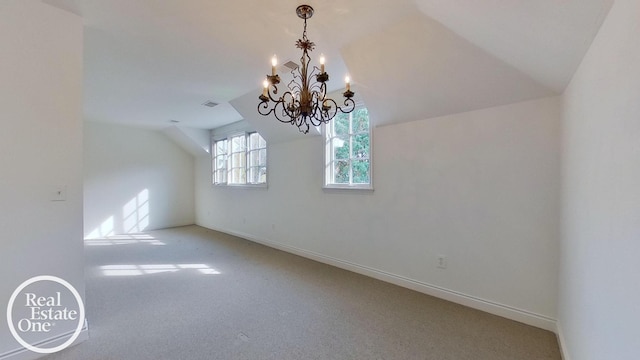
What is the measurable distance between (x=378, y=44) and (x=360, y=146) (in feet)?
4.79

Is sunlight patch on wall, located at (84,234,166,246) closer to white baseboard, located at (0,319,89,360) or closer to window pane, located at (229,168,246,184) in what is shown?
window pane, located at (229,168,246,184)

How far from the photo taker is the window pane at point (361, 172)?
11.8 ft

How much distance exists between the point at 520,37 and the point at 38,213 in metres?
3.38

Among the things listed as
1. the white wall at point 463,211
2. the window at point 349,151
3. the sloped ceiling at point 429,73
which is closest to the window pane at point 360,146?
the window at point 349,151

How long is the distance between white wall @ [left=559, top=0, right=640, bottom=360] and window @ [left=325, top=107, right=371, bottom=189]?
82.2 inches

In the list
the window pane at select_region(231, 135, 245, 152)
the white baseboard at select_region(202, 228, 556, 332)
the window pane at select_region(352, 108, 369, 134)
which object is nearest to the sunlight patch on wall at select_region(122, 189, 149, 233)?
the window pane at select_region(231, 135, 245, 152)

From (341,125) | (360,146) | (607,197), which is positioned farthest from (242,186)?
(607,197)

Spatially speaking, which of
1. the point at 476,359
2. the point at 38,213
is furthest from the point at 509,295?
the point at 38,213

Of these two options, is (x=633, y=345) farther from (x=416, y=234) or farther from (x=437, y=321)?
(x=416, y=234)

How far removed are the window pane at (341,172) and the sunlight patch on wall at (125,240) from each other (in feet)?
12.5

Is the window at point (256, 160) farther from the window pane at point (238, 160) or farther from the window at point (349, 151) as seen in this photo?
the window at point (349, 151)

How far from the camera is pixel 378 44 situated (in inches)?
94.9

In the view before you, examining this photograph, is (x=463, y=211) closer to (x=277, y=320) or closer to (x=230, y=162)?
(x=277, y=320)

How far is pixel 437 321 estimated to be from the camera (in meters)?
2.35
